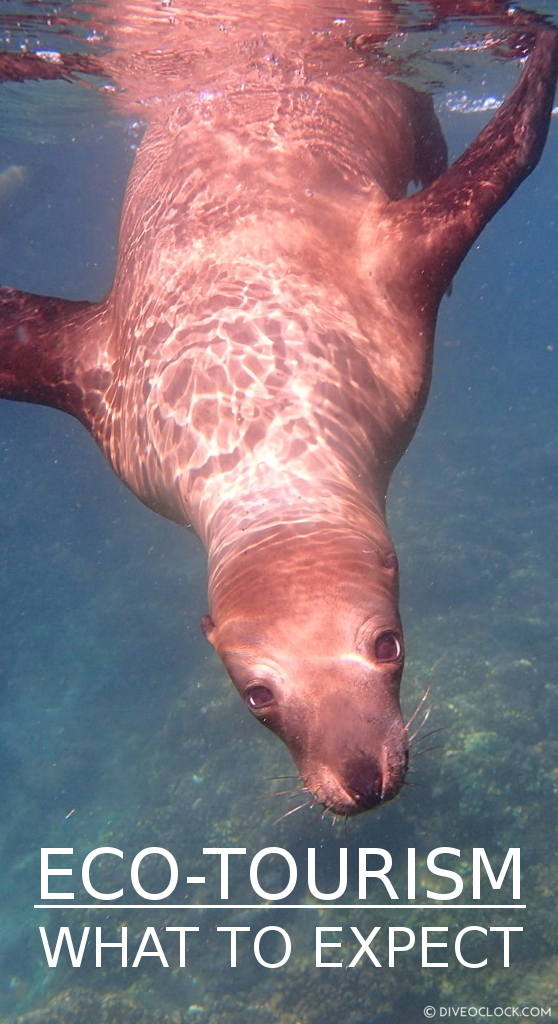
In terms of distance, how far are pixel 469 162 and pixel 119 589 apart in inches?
798

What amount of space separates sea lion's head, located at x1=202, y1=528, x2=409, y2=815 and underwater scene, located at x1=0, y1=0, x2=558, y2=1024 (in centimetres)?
42

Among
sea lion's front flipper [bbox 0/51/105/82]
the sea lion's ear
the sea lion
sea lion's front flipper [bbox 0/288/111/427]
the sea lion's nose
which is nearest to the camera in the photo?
the sea lion's nose

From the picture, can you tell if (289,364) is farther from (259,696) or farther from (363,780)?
(363,780)

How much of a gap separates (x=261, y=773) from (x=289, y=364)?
1045cm

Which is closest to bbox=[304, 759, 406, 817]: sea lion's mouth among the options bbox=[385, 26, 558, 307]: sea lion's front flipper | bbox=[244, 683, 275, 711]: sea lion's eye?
bbox=[244, 683, 275, 711]: sea lion's eye

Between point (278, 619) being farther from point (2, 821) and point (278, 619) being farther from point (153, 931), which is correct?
point (2, 821)

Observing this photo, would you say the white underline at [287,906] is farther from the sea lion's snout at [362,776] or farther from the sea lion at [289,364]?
the sea lion's snout at [362,776]

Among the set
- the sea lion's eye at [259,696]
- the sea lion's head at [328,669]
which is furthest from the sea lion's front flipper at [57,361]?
the sea lion's eye at [259,696]

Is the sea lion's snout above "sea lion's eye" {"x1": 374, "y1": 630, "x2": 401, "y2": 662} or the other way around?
the other way around

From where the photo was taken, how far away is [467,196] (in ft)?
17.0

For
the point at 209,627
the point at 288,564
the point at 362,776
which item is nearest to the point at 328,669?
the point at 362,776

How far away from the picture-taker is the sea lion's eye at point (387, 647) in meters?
2.94

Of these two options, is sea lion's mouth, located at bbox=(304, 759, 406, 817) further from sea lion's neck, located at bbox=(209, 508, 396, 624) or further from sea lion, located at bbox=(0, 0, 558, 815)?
sea lion's neck, located at bbox=(209, 508, 396, 624)

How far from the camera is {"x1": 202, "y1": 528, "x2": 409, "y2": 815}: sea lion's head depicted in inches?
107
